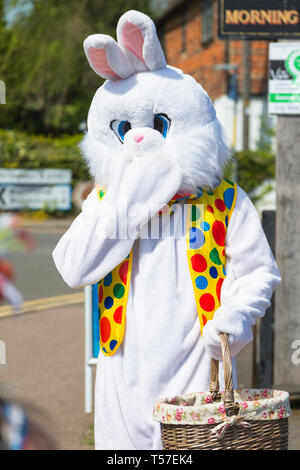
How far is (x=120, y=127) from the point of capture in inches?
95.7

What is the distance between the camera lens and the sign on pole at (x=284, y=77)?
4.13m

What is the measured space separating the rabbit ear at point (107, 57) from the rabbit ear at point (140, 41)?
30mm

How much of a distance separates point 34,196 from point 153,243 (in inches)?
63.4

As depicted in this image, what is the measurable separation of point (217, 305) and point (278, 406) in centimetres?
57

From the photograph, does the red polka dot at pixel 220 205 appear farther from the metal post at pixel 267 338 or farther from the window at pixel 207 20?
the window at pixel 207 20

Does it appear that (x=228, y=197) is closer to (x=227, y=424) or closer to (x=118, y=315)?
(x=118, y=315)

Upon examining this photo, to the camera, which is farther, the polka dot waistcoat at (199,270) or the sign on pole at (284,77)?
the sign on pole at (284,77)

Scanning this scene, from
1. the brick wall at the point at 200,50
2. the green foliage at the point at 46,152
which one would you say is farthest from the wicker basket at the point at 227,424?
the brick wall at the point at 200,50

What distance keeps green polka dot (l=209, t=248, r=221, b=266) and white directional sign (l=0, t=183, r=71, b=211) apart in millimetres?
1447

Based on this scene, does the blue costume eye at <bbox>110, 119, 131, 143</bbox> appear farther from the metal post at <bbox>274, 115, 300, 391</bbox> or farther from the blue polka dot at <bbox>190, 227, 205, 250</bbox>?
the metal post at <bbox>274, 115, 300, 391</bbox>

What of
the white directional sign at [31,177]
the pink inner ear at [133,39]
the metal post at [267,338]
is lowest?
the metal post at [267,338]

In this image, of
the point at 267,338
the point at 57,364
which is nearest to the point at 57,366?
the point at 57,364
